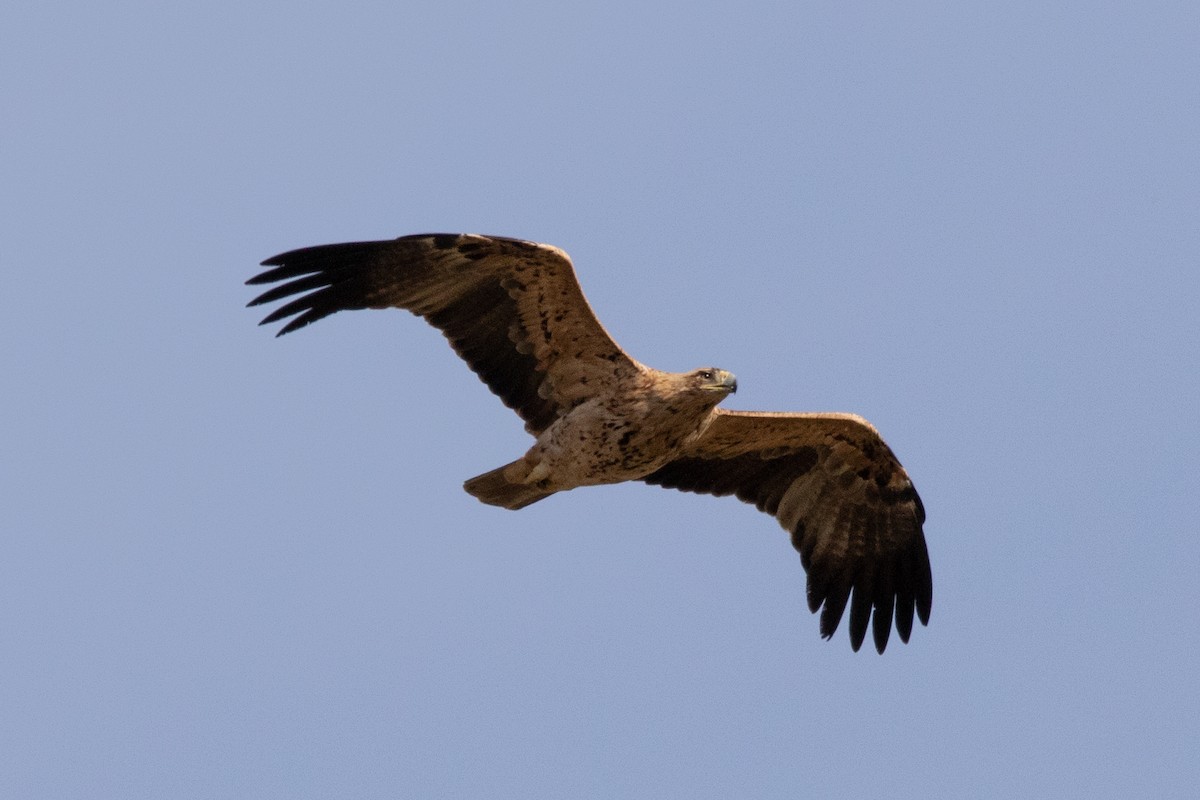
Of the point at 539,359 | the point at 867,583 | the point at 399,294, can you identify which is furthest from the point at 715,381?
the point at 867,583

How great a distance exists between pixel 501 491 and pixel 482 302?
58.5 inches

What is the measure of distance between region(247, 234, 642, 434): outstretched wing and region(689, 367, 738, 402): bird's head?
62 centimetres

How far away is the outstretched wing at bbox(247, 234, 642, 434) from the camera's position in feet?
45.4

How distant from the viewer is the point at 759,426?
15.0 m

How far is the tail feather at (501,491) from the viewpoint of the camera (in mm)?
14320

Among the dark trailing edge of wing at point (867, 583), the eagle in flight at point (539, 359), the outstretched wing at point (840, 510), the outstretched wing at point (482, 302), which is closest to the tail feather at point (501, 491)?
the eagle in flight at point (539, 359)

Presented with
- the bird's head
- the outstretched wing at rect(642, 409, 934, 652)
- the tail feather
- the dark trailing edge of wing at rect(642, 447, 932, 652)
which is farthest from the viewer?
the dark trailing edge of wing at rect(642, 447, 932, 652)

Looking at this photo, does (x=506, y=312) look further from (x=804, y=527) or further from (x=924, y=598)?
(x=924, y=598)

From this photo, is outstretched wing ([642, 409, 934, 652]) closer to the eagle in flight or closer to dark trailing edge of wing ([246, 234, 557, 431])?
the eagle in flight

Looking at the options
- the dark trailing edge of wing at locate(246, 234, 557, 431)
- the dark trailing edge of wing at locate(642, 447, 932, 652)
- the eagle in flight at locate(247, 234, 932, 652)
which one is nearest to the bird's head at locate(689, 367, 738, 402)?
the eagle in flight at locate(247, 234, 932, 652)

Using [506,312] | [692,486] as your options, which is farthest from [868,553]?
[506,312]

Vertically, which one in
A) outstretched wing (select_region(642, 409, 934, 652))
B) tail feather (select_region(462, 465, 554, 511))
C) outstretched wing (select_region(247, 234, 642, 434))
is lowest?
tail feather (select_region(462, 465, 554, 511))

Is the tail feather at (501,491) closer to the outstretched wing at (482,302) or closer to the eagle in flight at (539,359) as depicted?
the eagle in flight at (539,359)

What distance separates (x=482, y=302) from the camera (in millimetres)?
14102
